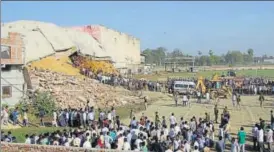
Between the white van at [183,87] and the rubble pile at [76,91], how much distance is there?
4290 mm

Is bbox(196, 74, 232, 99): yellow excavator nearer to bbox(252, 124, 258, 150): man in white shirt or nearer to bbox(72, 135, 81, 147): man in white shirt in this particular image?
bbox(252, 124, 258, 150): man in white shirt

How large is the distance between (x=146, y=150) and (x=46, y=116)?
13132mm

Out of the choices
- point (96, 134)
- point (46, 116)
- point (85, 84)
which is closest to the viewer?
point (96, 134)

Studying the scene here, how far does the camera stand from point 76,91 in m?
34.0

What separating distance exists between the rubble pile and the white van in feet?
14.1

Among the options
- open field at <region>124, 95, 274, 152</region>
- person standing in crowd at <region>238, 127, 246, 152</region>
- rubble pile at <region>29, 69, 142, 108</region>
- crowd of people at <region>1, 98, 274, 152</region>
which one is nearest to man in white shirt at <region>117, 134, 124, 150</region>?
crowd of people at <region>1, 98, 274, 152</region>

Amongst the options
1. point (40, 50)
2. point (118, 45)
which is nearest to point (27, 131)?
point (40, 50)

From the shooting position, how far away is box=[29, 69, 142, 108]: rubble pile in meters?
32.3

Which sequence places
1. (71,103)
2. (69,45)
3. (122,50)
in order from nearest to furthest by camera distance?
(71,103) < (69,45) < (122,50)

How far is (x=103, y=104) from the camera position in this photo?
111 feet

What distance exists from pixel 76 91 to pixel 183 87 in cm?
1018

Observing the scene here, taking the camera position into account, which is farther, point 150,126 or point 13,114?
point 13,114

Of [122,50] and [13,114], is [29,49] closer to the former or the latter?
[13,114]

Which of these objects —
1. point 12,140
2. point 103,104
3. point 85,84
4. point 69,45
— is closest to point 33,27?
point 69,45
